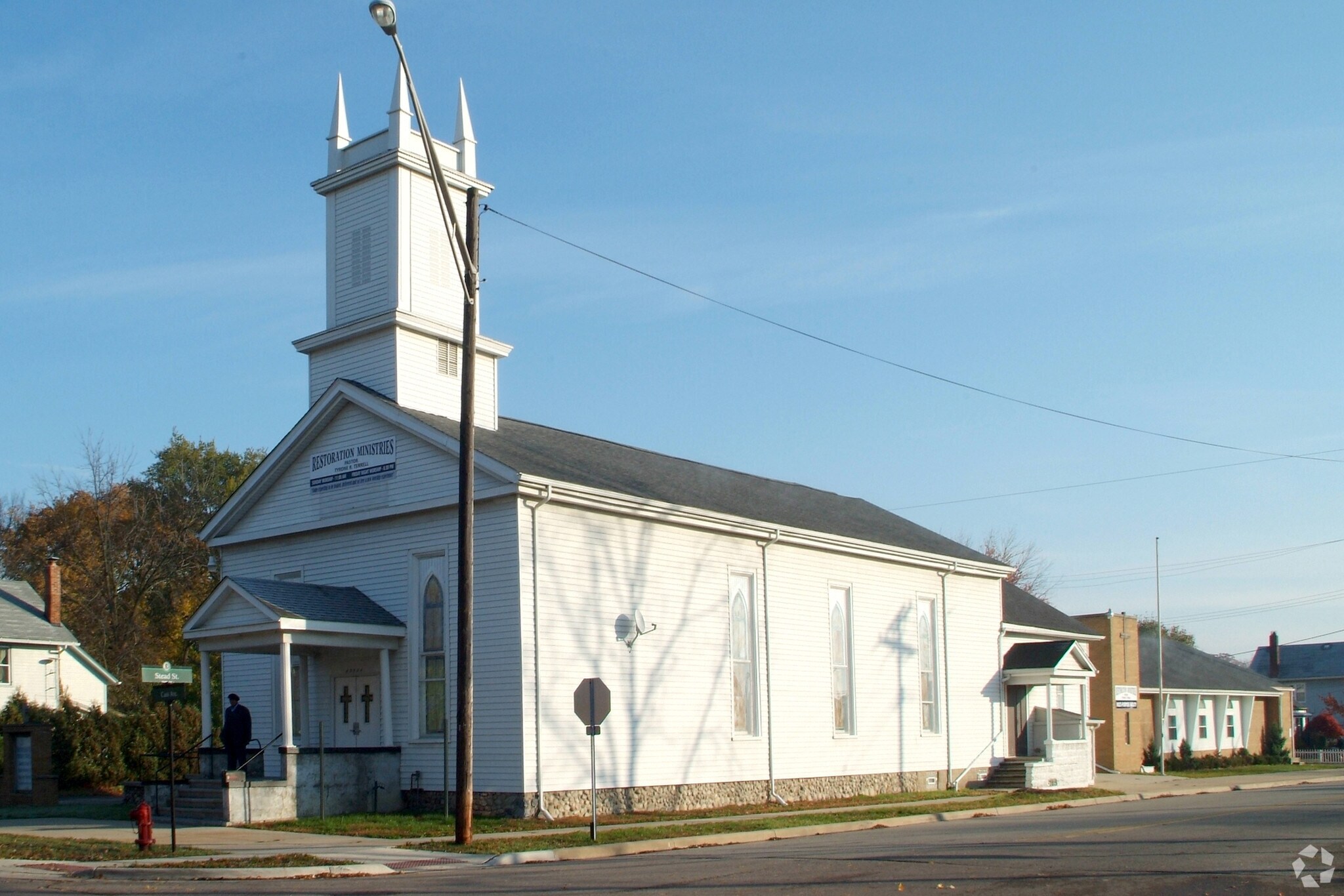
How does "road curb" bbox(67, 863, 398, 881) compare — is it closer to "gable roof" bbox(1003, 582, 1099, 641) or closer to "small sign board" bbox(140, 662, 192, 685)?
"small sign board" bbox(140, 662, 192, 685)

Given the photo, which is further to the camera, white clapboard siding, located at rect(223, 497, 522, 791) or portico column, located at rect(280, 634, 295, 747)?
white clapboard siding, located at rect(223, 497, 522, 791)

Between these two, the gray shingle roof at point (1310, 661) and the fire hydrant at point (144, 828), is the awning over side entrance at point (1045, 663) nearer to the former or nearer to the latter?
the fire hydrant at point (144, 828)

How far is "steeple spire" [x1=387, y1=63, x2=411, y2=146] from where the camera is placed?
2814cm

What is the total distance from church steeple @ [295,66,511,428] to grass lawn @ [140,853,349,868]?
11.4m

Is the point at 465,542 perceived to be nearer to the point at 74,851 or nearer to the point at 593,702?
the point at 593,702

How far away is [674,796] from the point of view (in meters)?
26.0

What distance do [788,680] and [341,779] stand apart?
10186 millimetres

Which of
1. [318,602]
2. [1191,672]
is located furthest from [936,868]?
[1191,672]

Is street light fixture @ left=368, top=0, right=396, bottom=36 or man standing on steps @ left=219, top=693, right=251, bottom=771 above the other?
street light fixture @ left=368, top=0, right=396, bottom=36

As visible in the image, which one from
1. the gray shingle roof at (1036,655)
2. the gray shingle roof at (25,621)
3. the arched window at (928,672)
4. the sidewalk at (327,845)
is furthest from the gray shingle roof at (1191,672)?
the gray shingle roof at (25,621)

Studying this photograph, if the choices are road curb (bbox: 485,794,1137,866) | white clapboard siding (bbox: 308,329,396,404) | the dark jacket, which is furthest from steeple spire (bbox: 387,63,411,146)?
road curb (bbox: 485,794,1137,866)

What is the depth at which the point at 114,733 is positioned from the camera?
128 ft

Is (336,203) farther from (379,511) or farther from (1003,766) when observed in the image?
(1003,766)

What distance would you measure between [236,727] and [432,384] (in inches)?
307
